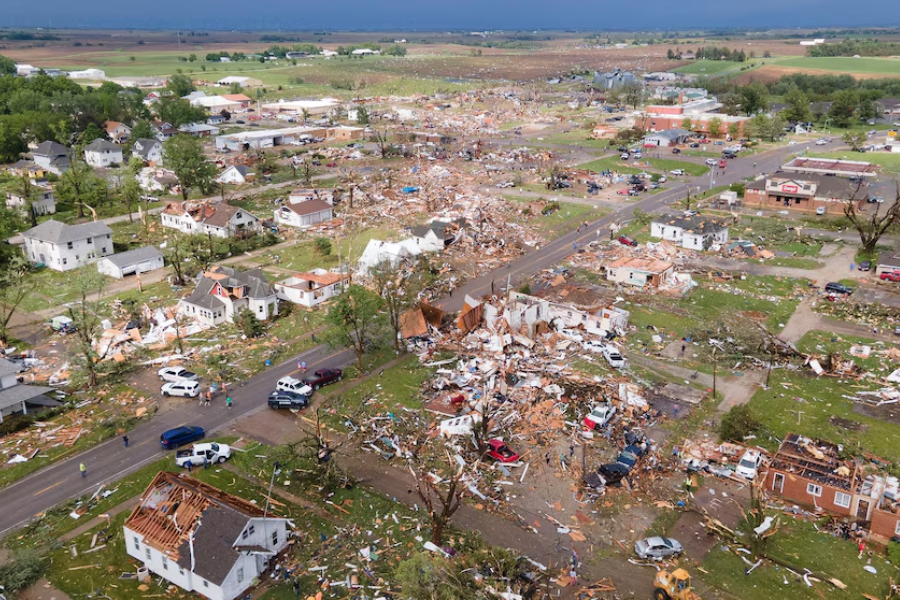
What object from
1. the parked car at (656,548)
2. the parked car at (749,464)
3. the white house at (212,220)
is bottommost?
the parked car at (656,548)

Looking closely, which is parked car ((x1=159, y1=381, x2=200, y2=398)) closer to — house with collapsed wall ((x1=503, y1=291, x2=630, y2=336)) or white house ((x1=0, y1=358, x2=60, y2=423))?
white house ((x1=0, y1=358, x2=60, y2=423))

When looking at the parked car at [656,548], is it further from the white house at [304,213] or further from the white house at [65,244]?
the white house at [65,244]

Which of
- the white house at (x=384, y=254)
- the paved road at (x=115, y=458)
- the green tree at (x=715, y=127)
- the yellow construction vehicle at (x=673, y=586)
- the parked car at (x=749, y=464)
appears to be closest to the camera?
the yellow construction vehicle at (x=673, y=586)

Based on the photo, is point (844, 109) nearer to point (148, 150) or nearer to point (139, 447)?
point (148, 150)

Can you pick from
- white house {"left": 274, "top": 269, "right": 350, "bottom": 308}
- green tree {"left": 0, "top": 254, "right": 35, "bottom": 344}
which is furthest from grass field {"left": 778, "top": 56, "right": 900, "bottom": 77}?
green tree {"left": 0, "top": 254, "right": 35, "bottom": 344}

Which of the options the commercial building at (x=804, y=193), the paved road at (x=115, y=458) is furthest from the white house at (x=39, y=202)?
the commercial building at (x=804, y=193)

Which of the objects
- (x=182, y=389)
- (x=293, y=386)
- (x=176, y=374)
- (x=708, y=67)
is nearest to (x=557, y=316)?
(x=293, y=386)
